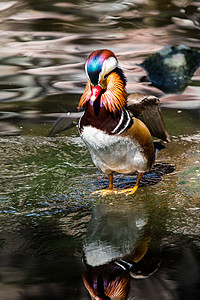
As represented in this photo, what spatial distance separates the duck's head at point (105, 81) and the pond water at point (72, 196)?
0.72m

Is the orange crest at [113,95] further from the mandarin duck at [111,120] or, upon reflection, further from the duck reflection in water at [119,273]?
the duck reflection in water at [119,273]

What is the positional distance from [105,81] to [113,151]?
0.48m

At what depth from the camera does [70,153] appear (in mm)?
4801

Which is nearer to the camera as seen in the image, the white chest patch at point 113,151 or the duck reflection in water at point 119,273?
the duck reflection in water at point 119,273

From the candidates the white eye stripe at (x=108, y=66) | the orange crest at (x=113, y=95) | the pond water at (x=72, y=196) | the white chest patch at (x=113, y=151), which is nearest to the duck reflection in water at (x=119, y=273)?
the pond water at (x=72, y=196)

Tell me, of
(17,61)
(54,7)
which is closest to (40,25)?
(54,7)

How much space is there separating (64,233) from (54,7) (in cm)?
782

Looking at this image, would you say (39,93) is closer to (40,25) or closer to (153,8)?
(40,25)

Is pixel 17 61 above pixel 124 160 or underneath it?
underneath

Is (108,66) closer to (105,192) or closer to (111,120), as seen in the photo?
(111,120)

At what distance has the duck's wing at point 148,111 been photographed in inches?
149

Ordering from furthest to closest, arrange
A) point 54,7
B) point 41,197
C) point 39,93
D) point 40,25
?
1. point 54,7
2. point 40,25
3. point 39,93
4. point 41,197

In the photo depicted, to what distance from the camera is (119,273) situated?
2.71 meters

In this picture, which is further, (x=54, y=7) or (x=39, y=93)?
(x=54, y=7)
